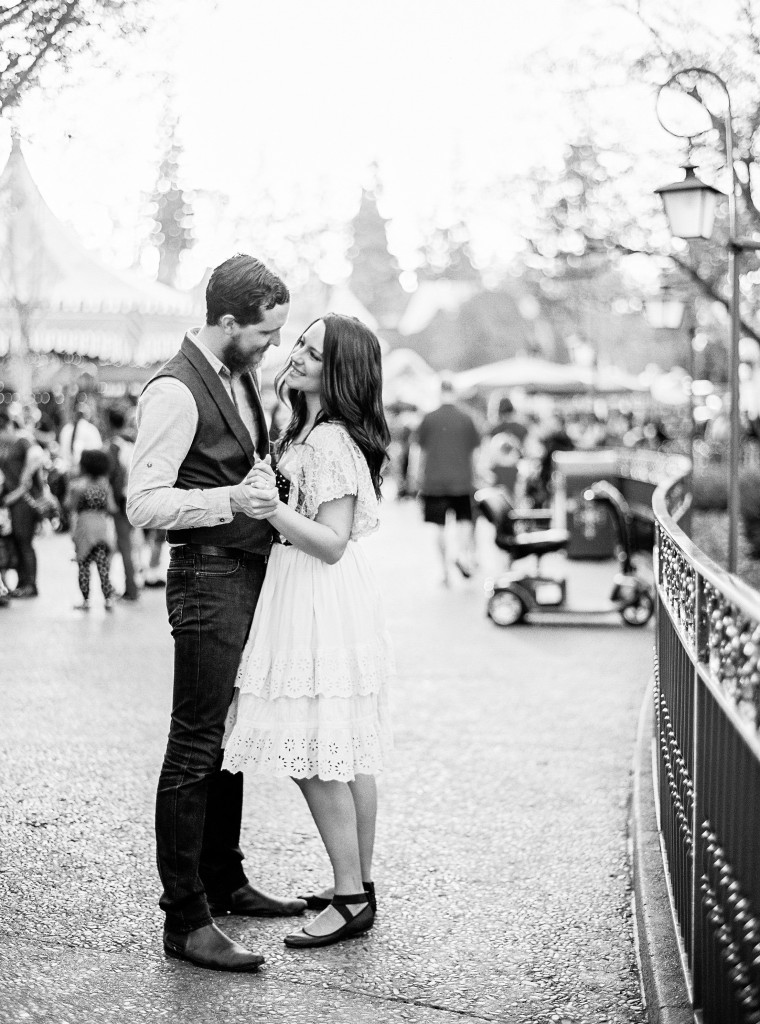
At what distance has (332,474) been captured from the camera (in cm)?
408

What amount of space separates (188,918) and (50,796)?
6.56 feet

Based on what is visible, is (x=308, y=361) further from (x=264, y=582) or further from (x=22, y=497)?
(x=22, y=497)

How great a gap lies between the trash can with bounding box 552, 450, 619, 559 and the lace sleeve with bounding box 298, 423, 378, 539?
11853mm

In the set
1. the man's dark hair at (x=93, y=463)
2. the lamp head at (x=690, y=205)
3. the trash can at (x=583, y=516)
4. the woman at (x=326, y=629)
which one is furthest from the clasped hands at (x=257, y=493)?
the trash can at (x=583, y=516)

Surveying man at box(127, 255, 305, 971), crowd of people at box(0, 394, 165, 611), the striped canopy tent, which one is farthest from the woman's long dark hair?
the striped canopy tent

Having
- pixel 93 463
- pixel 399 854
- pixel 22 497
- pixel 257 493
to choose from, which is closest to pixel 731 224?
pixel 93 463

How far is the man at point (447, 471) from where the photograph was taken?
44.8 feet

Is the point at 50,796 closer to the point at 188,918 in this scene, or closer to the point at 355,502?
the point at 188,918

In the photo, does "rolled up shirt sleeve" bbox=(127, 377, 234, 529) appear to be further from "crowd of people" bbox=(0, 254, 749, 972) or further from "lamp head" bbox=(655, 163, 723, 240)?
"lamp head" bbox=(655, 163, 723, 240)

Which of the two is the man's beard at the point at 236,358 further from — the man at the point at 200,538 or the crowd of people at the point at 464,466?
the crowd of people at the point at 464,466

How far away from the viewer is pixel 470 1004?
3699 mm

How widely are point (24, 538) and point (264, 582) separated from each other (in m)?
8.86

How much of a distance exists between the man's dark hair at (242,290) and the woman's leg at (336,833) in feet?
4.63

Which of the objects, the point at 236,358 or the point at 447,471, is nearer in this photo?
the point at 236,358
